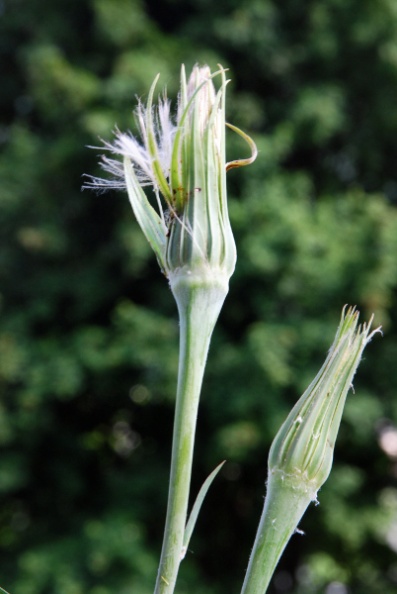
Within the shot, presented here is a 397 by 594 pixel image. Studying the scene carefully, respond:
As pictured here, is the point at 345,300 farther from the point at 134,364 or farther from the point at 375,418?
the point at 134,364

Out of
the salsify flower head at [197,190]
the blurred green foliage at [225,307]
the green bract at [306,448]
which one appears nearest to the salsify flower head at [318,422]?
the green bract at [306,448]

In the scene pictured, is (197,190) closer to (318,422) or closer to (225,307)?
(318,422)

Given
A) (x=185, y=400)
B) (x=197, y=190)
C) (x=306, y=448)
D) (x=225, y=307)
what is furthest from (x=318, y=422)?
(x=225, y=307)

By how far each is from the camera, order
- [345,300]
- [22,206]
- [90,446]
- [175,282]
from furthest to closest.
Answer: [90,446] → [22,206] → [345,300] → [175,282]

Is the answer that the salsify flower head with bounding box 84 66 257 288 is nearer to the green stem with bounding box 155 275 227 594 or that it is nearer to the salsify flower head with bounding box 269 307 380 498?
the green stem with bounding box 155 275 227 594

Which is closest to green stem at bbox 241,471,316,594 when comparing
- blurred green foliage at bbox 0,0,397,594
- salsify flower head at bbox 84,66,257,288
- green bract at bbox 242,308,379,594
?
green bract at bbox 242,308,379,594

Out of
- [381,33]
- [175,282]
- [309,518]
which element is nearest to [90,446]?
[309,518]
